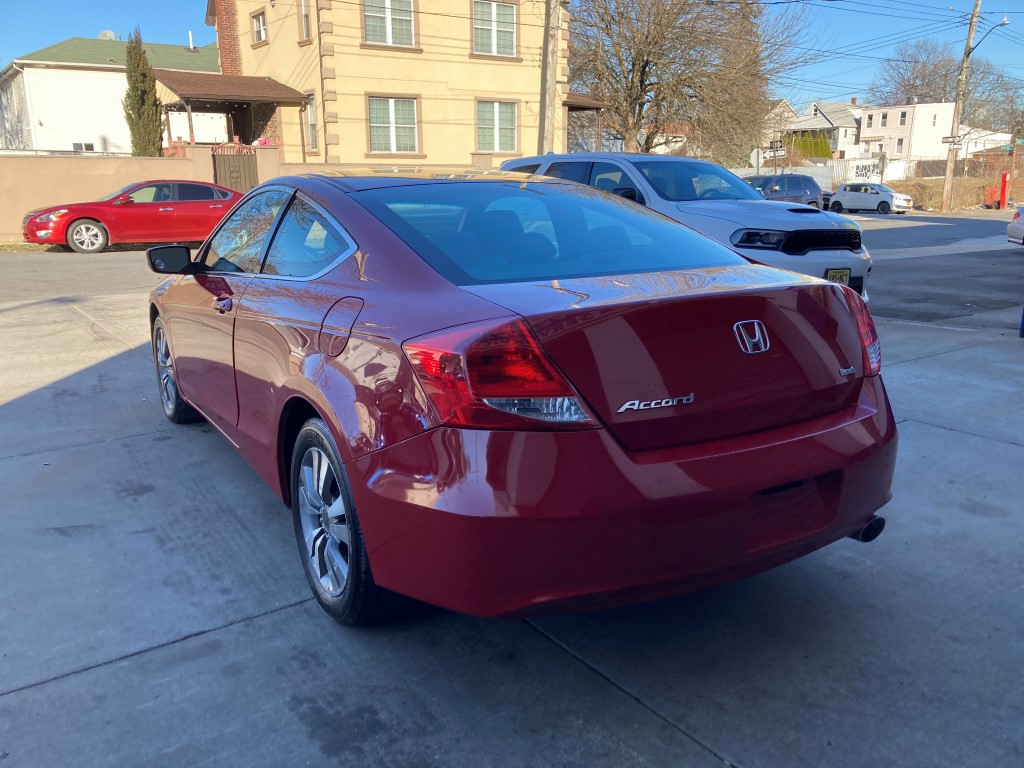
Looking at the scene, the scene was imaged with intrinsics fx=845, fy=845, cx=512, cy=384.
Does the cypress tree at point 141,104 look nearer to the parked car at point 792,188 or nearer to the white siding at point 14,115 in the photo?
the white siding at point 14,115

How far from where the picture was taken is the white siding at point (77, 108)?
36219mm

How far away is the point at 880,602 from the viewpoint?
Answer: 3.14 m

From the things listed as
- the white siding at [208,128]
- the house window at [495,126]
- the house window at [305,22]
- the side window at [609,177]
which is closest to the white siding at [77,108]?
the white siding at [208,128]

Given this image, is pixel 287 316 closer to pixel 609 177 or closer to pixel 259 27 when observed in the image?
pixel 609 177

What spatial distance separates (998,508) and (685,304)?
243 centimetres

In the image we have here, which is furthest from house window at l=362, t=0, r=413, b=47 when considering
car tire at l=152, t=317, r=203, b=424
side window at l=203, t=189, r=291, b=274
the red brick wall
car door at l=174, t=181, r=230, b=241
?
side window at l=203, t=189, r=291, b=274

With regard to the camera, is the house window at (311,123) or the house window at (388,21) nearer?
the house window at (388,21)

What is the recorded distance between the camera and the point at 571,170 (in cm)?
960

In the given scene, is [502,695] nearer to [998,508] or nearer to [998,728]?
[998,728]

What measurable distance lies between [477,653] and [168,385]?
11.4 ft

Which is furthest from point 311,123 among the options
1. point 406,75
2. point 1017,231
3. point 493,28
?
point 1017,231

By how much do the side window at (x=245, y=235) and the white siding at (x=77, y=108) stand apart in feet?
118

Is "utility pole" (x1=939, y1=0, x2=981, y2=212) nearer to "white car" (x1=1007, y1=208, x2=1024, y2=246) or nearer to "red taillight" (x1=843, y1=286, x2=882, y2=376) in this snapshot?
"white car" (x1=1007, y1=208, x2=1024, y2=246)

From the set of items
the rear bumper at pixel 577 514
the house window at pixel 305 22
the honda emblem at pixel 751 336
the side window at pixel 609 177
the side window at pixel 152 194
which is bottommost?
the rear bumper at pixel 577 514
